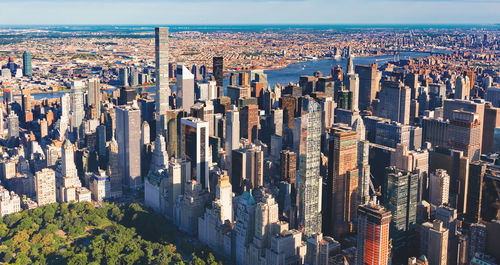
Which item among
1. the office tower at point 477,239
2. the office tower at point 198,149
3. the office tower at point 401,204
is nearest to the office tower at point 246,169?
the office tower at point 198,149

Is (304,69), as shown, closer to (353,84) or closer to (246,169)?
(353,84)

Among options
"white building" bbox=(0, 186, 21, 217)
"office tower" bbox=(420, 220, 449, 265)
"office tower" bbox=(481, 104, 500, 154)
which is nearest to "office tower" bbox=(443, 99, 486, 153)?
"office tower" bbox=(481, 104, 500, 154)

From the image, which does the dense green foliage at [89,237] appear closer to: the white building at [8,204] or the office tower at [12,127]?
the white building at [8,204]

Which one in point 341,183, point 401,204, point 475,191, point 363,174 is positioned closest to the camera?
point 401,204

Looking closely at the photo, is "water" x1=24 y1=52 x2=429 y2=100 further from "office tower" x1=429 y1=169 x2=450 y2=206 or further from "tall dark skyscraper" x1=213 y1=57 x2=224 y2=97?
"office tower" x1=429 y1=169 x2=450 y2=206

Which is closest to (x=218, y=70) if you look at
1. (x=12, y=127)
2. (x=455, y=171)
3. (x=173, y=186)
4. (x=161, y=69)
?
(x=161, y=69)

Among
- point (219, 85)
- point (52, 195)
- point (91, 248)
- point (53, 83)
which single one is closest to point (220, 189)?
point (91, 248)
